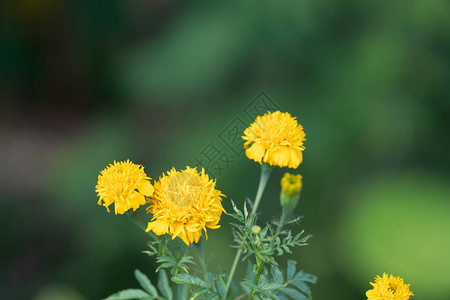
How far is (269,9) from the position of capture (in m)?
3.25

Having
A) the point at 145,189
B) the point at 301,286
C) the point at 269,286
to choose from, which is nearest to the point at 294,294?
the point at 301,286

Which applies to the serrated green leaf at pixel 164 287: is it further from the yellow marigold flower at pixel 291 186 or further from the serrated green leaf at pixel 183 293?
the yellow marigold flower at pixel 291 186

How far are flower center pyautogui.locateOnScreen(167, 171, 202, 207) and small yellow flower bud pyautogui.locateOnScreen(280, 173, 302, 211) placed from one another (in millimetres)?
249

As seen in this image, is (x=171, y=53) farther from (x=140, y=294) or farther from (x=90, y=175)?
(x=140, y=294)

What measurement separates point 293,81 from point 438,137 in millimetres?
1376

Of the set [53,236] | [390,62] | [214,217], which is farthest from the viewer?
[53,236]

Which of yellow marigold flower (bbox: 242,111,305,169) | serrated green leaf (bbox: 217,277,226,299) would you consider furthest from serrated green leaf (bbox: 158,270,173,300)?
yellow marigold flower (bbox: 242,111,305,169)

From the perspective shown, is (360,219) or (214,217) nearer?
(214,217)

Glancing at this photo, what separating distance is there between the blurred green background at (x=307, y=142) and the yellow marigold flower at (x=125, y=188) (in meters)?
1.89

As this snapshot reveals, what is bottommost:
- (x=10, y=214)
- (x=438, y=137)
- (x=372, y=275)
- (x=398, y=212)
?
(x=10, y=214)

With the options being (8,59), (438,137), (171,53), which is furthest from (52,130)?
(438,137)

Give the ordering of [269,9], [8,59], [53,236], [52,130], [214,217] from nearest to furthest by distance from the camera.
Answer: [214,217], [269,9], [53,236], [8,59], [52,130]

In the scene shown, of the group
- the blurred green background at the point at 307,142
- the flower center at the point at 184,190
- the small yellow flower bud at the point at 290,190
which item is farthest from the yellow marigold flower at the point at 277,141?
the blurred green background at the point at 307,142

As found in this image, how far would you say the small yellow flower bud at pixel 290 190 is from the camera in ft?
3.94
